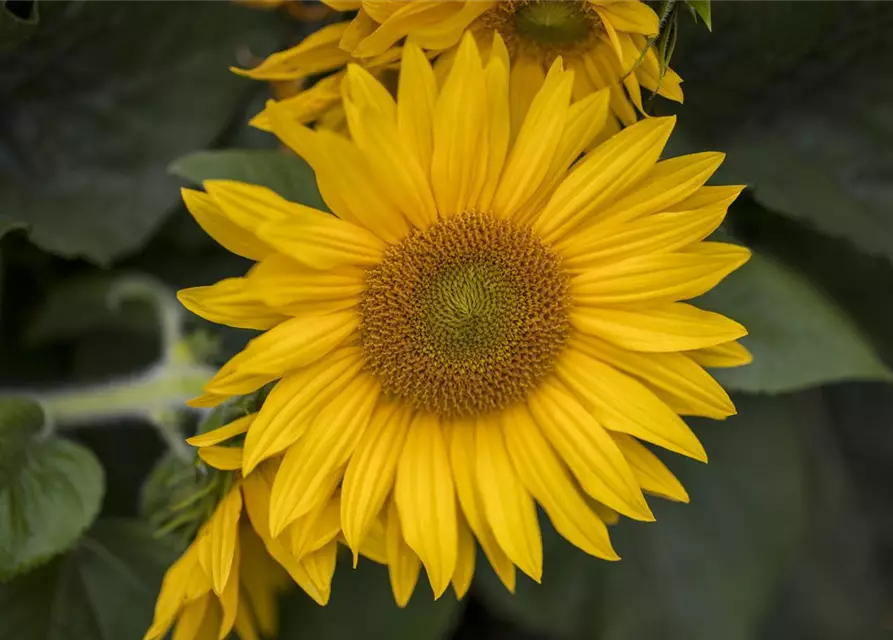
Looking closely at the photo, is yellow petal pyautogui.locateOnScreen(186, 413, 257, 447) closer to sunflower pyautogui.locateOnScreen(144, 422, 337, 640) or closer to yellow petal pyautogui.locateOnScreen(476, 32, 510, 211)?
sunflower pyautogui.locateOnScreen(144, 422, 337, 640)

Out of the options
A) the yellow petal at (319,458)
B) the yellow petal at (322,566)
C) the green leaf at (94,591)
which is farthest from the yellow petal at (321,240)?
the green leaf at (94,591)

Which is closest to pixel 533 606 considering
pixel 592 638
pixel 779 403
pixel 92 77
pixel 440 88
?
pixel 592 638

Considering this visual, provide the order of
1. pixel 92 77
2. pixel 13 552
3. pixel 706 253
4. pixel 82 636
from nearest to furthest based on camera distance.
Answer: pixel 706 253
pixel 13 552
pixel 82 636
pixel 92 77

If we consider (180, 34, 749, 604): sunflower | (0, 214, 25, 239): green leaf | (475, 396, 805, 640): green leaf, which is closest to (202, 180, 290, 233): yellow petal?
(180, 34, 749, 604): sunflower

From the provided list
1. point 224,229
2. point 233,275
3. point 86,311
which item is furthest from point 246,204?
point 86,311

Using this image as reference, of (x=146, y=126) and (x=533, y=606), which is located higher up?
(x=146, y=126)

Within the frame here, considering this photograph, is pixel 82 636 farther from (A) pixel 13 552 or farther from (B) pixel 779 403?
(B) pixel 779 403
